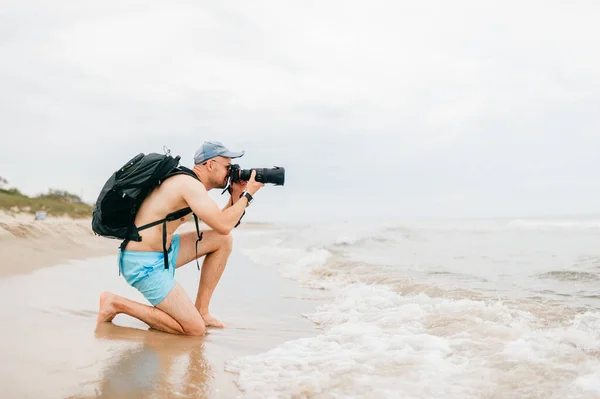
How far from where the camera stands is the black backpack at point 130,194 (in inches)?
128

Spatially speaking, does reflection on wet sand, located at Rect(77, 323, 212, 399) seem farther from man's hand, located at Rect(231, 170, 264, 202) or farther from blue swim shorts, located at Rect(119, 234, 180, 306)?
man's hand, located at Rect(231, 170, 264, 202)

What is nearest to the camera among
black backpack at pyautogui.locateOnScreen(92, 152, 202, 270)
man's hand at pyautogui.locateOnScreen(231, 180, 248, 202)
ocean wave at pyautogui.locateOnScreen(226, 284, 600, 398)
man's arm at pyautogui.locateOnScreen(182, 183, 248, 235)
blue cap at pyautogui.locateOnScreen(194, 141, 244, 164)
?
ocean wave at pyautogui.locateOnScreen(226, 284, 600, 398)

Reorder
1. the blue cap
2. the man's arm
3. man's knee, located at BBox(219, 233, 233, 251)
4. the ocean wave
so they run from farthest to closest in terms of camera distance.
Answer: man's knee, located at BBox(219, 233, 233, 251), the blue cap, the man's arm, the ocean wave

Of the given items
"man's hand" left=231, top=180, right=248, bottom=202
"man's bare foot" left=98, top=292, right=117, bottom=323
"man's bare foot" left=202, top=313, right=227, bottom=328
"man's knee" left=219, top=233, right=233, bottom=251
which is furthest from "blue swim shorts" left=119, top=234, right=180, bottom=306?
"man's hand" left=231, top=180, right=248, bottom=202

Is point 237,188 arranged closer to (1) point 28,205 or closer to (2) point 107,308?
(2) point 107,308

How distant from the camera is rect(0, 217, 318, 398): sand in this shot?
217 cm

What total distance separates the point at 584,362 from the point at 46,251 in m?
7.39

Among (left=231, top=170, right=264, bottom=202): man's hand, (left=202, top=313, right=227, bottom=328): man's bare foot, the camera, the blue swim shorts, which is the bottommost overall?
(left=202, top=313, right=227, bottom=328): man's bare foot

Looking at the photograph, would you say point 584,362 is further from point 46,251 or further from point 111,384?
point 46,251

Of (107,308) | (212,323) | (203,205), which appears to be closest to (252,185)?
(203,205)

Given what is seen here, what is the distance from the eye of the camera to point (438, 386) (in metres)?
2.38

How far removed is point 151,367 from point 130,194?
4.11 feet

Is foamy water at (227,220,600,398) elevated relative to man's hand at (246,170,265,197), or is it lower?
lower

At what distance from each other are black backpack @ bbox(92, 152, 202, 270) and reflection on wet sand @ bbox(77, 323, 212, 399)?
2.01ft
